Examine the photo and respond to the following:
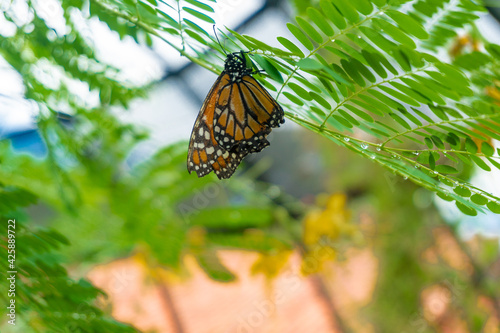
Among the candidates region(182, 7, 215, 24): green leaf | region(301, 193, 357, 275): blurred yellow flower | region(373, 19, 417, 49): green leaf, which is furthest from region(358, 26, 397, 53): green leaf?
region(301, 193, 357, 275): blurred yellow flower

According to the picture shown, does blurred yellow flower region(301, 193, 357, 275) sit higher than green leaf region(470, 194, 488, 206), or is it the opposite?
blurred yellow flower region(301, 193, 357, 275)

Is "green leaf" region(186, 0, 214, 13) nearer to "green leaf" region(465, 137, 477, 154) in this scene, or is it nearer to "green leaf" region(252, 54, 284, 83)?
"green leaf" region(252, 54, 284, 83)

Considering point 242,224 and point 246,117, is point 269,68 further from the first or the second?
point 242,224

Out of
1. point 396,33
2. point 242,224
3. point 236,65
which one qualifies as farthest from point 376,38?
point 242,224

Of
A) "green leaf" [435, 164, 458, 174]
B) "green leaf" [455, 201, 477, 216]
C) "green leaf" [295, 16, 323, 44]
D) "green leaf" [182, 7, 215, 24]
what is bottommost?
"green leaf" [455, 201, 477, 216]

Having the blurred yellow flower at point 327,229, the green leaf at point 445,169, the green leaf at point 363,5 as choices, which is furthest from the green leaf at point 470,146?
the blurred yellow flower at point 327,229

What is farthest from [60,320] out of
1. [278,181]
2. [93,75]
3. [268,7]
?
[278,181]
